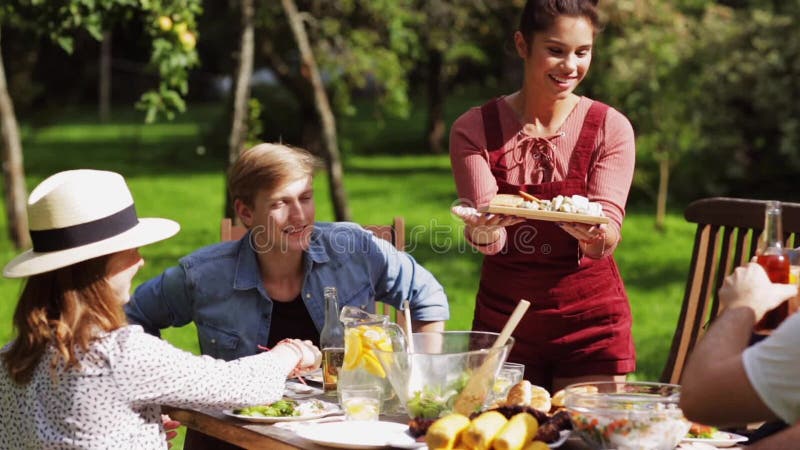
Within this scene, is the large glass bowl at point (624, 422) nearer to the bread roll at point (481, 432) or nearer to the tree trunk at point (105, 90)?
the bread roll at point (481, 432)

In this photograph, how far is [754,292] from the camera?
248cm

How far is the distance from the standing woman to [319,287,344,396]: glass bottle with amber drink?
0.54 meters

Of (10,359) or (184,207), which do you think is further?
(184,207)

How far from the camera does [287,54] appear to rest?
18.3 meters

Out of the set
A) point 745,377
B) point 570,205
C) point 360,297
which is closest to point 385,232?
point 360,297

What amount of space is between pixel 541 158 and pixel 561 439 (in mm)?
1278

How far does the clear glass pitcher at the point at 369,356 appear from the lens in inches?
121

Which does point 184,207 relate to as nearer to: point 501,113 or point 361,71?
point 361,71

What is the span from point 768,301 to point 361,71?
8.27 metres

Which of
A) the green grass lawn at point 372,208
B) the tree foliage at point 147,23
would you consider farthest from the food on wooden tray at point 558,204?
the green grass lawn at point 372,208

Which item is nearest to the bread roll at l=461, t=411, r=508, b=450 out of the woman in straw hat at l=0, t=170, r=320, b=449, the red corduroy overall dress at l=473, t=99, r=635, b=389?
the woman in straw hat at l=0, t=170, r=320, b=449

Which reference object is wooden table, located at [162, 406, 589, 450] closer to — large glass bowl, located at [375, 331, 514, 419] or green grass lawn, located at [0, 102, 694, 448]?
large glass bowl, located at [375, 331, 514, 419]

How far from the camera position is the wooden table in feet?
9.08

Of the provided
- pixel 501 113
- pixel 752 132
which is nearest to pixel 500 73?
pixel 752 132
